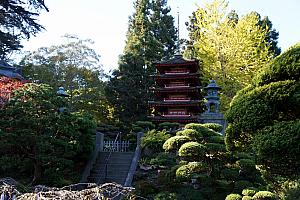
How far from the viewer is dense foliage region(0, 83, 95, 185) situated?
36.9 ft

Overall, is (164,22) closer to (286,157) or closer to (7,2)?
(7,2)

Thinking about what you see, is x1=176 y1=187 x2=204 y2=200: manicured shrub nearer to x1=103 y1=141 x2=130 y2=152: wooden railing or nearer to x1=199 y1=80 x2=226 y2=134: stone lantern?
x1=199 y1=80 x2=226 y2=134: stone lantern

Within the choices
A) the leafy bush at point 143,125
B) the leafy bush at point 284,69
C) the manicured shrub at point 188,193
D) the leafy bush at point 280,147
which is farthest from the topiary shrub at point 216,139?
the leafy bush at point 143,125

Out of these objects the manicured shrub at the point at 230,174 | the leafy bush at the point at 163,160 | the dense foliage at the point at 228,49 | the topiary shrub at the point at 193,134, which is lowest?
the manicured shrub at the point at 230,174

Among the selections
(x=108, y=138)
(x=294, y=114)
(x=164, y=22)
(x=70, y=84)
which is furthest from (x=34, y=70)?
(x=294, y=114)

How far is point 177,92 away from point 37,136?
9543mm

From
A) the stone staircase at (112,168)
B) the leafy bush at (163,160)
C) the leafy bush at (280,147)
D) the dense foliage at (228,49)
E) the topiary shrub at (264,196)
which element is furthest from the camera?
the dense foliage at (228,49)

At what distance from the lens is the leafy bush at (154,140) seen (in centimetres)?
1436

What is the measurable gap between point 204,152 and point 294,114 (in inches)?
138

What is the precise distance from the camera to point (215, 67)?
21.7 metres

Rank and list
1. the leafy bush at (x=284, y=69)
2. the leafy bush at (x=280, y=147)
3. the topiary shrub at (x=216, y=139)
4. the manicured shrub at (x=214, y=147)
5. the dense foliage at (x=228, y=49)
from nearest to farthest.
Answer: the leafy bush at (x=280, y=147), the leafy bush at (x=284, y=69), the manicured shrub at (x=214, y=147), the topiary shrub at (x=216, y=139), the dense foliage at (x=228, y=49)

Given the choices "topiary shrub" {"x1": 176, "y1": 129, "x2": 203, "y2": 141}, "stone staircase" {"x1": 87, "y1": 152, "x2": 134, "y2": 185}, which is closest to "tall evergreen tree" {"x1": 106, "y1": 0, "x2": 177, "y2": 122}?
"stone staircase" {"x1": 87, "y1": 152, "x2": 134, "y2": 185}

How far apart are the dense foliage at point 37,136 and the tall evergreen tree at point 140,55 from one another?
30.8ft

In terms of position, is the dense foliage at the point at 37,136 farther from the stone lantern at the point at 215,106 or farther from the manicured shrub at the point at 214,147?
the stone lantern at the point at 215,106
